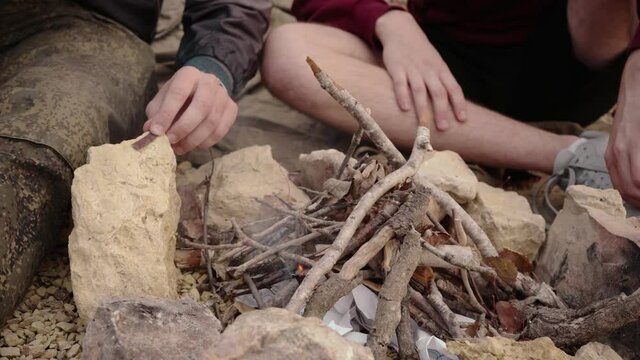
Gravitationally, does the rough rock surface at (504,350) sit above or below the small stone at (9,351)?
above

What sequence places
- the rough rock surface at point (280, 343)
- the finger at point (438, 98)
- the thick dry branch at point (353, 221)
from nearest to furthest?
the rough rock surface at point (280, 343), the thick dry branch at point (353, 221), the finger at point (438, 98)

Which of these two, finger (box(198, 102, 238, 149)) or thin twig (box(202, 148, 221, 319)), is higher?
finger (box(198, 102, 238, 149))

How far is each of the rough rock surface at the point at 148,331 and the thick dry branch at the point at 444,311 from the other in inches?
16.1

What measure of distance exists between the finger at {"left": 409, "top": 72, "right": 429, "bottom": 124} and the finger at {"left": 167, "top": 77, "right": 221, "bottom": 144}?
0.67 meters

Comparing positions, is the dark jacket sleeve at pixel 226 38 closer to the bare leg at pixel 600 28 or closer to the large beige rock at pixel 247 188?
the large beige rock at pixel 247 188

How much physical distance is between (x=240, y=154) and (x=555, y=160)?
0.94m

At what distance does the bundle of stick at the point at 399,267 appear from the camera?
1098mm

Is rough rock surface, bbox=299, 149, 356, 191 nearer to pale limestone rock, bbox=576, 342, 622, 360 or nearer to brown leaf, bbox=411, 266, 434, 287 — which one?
brown leaf, bbox=411, 266, 434, 287

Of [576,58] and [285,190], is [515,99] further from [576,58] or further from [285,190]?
[285,190]

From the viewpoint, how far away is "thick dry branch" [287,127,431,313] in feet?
3.44

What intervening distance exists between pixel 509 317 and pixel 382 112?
34.6 inches

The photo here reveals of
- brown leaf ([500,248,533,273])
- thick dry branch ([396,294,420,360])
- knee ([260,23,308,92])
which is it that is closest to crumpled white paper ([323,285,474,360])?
thick dry branch ([396,294,420,360])

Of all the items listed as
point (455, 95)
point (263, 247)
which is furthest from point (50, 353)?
point (455, 95)

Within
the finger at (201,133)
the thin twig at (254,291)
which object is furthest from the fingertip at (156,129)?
the thin twig at (254,291)
